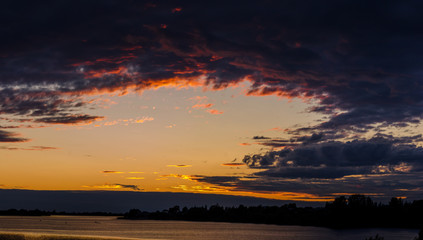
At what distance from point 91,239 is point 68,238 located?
9.03 feet

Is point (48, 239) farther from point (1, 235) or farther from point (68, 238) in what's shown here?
point (1, 235)

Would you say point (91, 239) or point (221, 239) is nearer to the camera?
point (91, 239)

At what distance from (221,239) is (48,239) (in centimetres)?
15742

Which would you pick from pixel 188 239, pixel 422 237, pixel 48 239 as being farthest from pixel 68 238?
pixel 188 239

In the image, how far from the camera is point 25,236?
50.5 m

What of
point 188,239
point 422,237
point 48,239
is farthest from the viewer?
point 188,239

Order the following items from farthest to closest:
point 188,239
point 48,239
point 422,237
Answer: point 188,239, point 422,237, point 48,239

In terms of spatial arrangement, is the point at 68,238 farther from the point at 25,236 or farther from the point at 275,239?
the point at 275,239

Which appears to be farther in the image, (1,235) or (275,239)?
(275,239)

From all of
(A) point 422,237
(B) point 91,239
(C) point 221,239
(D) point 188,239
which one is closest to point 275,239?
(C) point 221,239

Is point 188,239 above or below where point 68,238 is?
below

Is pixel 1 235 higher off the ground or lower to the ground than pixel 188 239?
higher

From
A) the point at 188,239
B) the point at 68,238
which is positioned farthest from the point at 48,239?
the point at 188,239

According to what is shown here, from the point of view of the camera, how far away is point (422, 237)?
59375 mm
